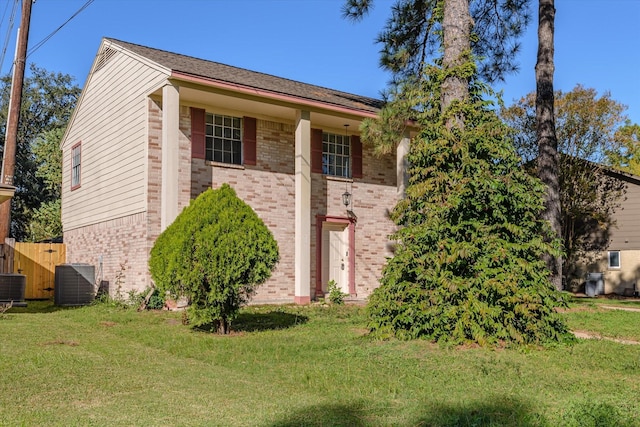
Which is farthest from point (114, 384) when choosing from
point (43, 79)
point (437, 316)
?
point (43, 79)

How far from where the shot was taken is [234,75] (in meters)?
16.0

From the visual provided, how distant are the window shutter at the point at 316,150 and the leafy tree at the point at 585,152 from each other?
32.2 ft

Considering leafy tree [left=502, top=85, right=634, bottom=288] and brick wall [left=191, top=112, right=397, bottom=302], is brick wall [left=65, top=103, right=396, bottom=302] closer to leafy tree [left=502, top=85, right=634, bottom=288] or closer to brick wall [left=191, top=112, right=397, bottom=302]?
brick wall [left=191, top=112, right=397, bottom=302]

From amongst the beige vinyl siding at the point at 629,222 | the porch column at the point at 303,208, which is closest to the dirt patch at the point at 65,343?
the porch column at the point at 303,208

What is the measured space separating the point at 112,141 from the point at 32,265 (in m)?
5.16

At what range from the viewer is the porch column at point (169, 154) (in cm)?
1352

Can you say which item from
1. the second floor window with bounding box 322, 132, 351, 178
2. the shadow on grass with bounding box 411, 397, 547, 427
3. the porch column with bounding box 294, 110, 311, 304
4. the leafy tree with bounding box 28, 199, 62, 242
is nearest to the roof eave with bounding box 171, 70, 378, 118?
the porch column with bounding box 294, 110, 311, 304

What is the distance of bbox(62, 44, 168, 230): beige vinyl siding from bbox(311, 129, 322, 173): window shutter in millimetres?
4745

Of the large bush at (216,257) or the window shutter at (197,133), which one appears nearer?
the large bush at (216,257)

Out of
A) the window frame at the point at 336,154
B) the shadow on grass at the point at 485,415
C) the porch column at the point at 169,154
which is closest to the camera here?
the shadow on grass at the point at 485,415

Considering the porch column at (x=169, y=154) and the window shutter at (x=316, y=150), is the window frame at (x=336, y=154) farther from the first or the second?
the porch column at (x=169, y=154)

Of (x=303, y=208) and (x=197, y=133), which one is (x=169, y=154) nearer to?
(x=197, y=133)

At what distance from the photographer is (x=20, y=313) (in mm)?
13312

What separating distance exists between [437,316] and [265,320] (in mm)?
4416
